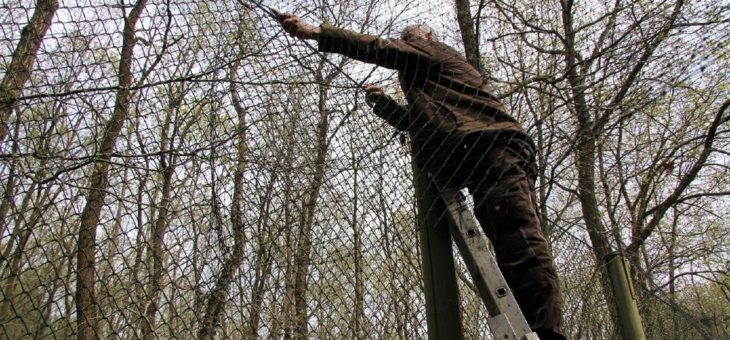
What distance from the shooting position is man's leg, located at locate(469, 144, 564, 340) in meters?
2.04

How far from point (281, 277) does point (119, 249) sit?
2.03 feet

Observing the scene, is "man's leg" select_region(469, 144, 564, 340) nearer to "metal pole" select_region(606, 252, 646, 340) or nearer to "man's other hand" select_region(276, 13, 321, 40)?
"man's other hand" select_region(276, 13, 321, 40)

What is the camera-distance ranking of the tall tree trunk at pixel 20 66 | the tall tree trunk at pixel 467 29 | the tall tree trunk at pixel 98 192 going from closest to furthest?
the tall tree trunk at pixel 20 66
the tall tree trunk at pixel 98 192
the tall tree trunk at pixel 467 29

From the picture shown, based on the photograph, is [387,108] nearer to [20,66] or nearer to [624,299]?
[20,66]

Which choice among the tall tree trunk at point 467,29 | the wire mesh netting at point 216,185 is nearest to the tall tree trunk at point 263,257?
the wire mesh netting at point 216,185

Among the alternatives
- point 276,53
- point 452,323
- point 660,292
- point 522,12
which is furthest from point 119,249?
point 522,12

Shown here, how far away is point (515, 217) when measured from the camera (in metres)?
2.15

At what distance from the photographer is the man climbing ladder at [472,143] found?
2.08m

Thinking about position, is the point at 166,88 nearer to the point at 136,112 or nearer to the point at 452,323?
the point at 136,112

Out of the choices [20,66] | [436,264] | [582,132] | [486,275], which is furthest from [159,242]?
[582,132]

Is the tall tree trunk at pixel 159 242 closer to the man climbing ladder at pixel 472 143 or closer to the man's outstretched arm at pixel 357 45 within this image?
the man's outstretched arm at pixel 357 45

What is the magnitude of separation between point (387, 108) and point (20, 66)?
1.36 meters

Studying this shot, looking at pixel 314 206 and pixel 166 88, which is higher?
pixel 166 88

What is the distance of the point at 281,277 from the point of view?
7.11ft
